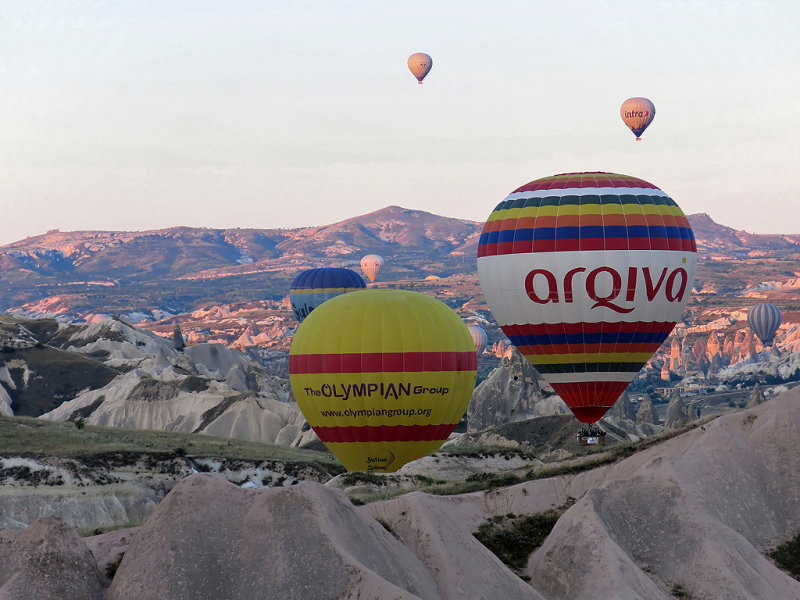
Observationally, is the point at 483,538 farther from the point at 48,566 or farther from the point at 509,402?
the point at 509,402

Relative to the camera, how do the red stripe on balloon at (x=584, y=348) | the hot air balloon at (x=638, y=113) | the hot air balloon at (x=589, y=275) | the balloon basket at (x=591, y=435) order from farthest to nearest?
1. the hot air balloon at (x=638, y=113)
2. the balloon basket at (x=591, y=435)
3. the red stripe on balloon at (x=584, y=348)
4. the hot air balloon at (x=589, y=275)

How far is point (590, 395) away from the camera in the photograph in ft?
190

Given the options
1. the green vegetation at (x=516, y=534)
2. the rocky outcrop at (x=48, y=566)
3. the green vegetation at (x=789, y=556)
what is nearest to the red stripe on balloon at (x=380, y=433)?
the green vegetation at (x=516, y=534)

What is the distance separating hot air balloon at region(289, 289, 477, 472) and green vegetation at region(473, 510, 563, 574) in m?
18.2

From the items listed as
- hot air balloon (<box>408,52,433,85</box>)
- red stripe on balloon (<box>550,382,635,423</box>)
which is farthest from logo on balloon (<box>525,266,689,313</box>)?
hot air balloon (<box>408,52,433,85</box>)

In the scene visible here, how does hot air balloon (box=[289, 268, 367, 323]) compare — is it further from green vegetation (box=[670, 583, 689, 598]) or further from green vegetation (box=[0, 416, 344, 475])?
green vegetation (box=[670, 583, 689, 598])

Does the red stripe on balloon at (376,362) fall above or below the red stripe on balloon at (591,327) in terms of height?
below

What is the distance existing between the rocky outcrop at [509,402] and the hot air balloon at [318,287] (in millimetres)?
21225

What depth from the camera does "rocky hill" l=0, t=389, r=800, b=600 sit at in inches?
1141

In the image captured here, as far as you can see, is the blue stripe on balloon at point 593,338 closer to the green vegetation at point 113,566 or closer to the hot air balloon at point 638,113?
the green vegetation at point 113,566

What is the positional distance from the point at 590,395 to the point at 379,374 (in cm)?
997

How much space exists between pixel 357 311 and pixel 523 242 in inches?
322

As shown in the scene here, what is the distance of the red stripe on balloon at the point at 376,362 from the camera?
55906 millimetres

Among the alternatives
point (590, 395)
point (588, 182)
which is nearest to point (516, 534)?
point (590, 395)
